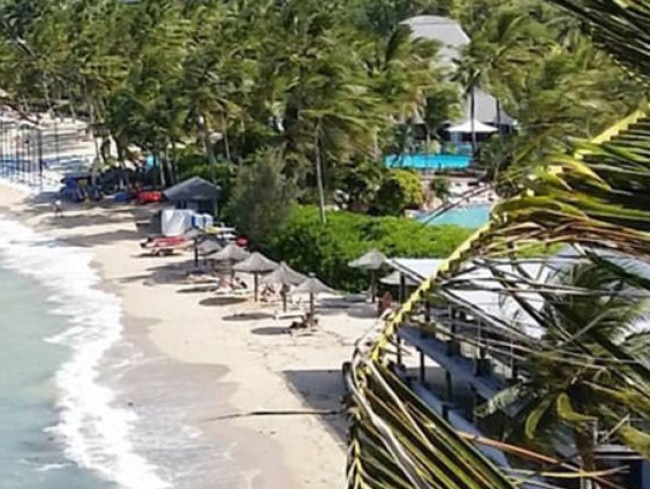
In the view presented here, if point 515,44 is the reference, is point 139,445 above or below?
below

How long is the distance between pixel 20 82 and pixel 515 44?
41883 mm

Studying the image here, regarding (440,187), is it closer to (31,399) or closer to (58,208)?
(58,208)

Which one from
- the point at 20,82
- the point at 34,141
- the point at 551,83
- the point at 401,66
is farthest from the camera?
the point at 20,82

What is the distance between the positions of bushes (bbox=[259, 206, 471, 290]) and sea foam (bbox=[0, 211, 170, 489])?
5469mm

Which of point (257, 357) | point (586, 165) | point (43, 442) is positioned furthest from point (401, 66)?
point (586, 165)

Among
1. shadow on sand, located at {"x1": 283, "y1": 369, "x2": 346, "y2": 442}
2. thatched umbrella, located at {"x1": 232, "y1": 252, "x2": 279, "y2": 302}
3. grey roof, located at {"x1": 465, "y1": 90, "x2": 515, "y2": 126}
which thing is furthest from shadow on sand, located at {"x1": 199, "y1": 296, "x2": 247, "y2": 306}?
grey roof, located at {"x1": 465, "y1": 90, "x2": 515, "y2": 126}

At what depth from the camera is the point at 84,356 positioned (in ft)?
101

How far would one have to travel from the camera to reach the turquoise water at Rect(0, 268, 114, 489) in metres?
22.5

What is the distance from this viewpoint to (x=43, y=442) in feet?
80.1

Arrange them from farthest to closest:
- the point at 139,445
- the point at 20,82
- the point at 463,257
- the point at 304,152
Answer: the point at 20,82, the point at 304,152, the point at 139,445, the point at 463,257

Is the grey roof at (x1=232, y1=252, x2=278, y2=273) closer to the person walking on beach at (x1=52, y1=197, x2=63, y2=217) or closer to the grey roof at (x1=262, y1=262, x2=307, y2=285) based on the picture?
the grey roof at (x1=262, y1=262, x2=307, y2=285)

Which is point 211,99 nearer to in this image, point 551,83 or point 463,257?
point 551,83

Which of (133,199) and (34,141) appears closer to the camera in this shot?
(133,199)

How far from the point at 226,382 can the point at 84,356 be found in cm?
473
